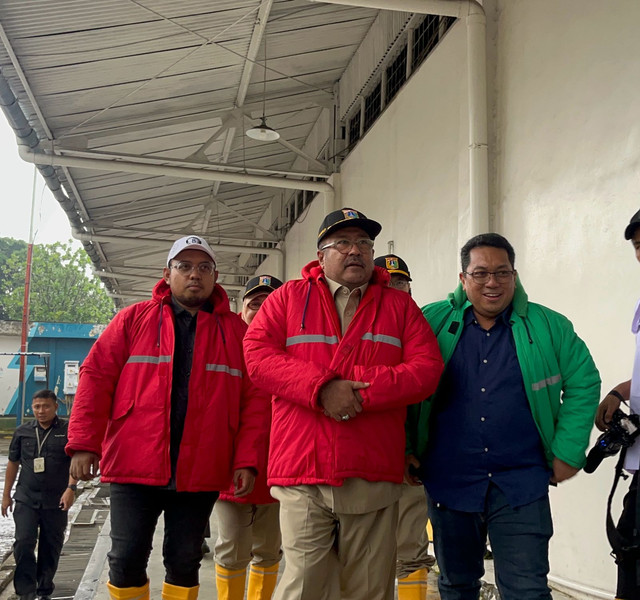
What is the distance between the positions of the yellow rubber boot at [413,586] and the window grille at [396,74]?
23.0ft

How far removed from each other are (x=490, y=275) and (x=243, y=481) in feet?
4.97

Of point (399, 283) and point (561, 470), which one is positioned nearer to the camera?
point (561, 470)

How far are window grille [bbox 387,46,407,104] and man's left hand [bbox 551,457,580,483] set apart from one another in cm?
748

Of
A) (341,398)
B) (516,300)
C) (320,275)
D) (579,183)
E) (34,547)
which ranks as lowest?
(34,547)

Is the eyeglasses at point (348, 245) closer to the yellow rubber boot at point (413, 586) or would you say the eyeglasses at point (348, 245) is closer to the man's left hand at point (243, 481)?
the man's left hand at point (243, 481)

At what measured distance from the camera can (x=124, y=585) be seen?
3.15 metres

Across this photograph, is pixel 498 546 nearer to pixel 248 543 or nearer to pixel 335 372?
pixel 335 372

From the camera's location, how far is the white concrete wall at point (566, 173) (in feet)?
15.4

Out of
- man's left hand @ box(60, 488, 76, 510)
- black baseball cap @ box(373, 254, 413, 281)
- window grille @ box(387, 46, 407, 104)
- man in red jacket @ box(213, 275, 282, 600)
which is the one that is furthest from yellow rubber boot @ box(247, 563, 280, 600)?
window grille @ box(387, 46, 407, 104)

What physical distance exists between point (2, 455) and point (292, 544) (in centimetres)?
1782

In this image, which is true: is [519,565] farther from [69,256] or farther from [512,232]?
[69,256]

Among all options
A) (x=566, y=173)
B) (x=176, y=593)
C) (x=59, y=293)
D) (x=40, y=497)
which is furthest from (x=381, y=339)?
(x=59, y=293)

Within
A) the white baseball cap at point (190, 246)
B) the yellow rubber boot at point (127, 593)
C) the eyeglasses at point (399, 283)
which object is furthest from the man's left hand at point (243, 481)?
the eyeglasses at point (399, 283)

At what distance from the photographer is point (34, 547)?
6473mm
